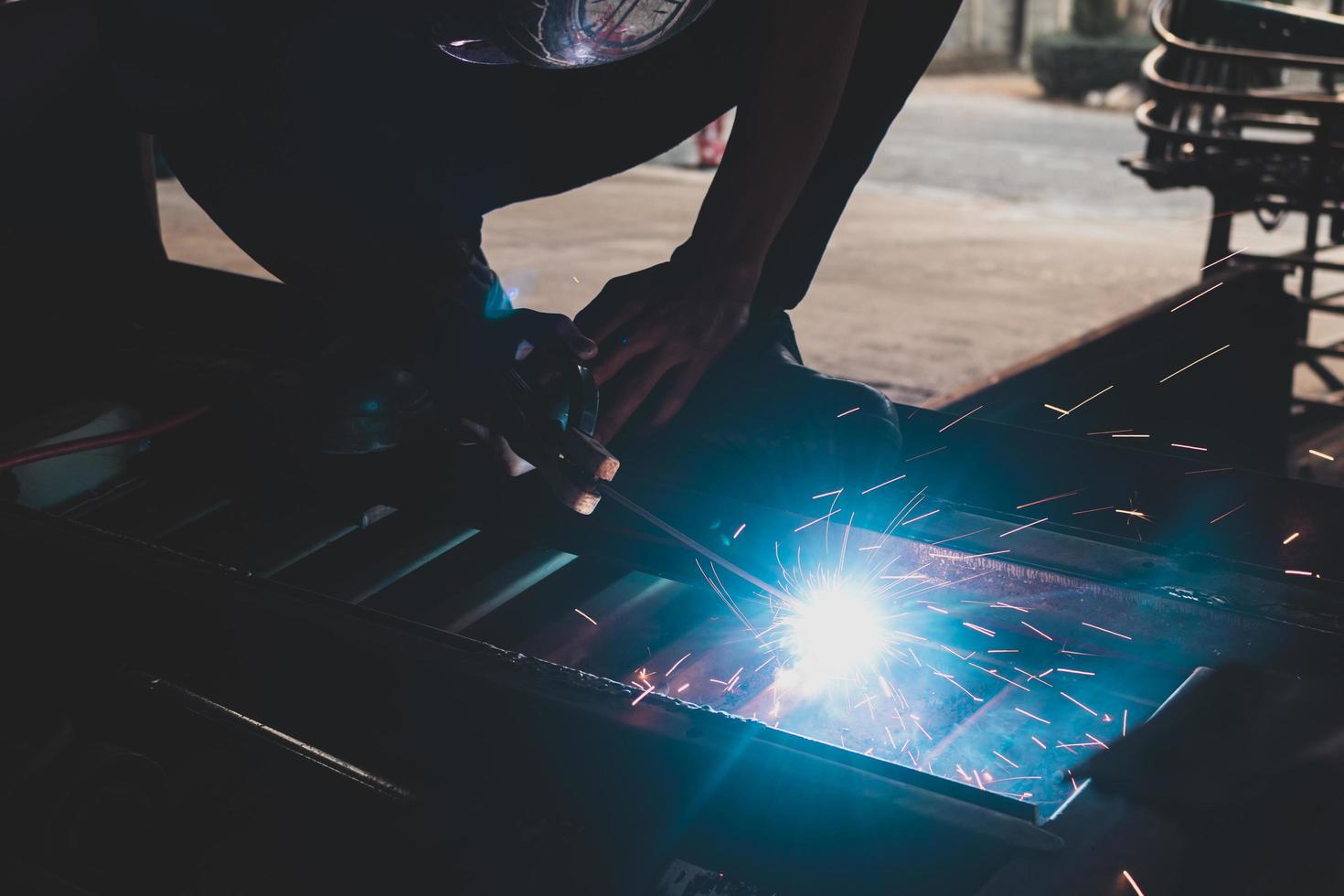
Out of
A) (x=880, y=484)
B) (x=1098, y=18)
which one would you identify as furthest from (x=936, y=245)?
(x=1098, y=18)

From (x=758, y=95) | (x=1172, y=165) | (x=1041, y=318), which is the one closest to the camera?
(x=758, y=95)

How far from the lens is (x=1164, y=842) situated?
3.53 ft

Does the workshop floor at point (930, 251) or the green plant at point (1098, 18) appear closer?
the workshop floor at point (930, 251)

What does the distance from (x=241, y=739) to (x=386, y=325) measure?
2.03ft

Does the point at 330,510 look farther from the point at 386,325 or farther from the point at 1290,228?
the point at 1290,228

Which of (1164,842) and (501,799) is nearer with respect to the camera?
(1164,842)

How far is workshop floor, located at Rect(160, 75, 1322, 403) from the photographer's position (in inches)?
180

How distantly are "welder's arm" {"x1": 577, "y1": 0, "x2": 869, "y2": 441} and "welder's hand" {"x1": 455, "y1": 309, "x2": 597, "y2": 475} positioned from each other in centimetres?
7

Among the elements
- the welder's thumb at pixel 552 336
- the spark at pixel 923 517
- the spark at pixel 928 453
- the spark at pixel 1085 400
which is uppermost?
the welder's thumb at pixel 552 336

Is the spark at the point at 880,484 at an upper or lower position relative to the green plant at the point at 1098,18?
lower

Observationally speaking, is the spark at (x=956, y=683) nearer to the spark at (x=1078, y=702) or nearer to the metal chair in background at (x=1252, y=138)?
the spark at (x=1078, y=702)

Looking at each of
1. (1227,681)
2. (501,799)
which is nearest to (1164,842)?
(1227,681)

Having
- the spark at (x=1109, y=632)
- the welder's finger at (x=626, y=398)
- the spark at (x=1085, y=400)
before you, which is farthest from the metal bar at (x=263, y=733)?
the spark at (x=1085, y=400)

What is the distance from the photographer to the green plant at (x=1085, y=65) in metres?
17.6
